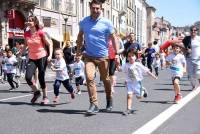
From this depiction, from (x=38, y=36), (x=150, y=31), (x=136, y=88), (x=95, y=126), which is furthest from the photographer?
(x=150, y=31)

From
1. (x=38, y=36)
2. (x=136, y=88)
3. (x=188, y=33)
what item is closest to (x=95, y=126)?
(x=136, y=88)

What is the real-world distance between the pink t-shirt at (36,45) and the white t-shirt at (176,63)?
9.38ft

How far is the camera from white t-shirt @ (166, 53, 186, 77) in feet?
38.8

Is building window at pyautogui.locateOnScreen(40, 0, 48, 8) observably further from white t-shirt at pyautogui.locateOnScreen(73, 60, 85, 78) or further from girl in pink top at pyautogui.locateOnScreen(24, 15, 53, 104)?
girl in pink top at pyautogui.locateOnScreen(24, 15, 53, 104)

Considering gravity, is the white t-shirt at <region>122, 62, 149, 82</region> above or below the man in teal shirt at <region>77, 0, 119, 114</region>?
below

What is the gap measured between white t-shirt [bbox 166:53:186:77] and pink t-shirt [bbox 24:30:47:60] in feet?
9.38

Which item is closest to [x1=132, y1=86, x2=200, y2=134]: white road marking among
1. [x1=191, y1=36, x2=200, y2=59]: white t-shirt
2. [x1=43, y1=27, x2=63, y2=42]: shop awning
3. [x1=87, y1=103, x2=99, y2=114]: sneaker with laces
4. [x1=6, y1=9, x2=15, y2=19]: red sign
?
[x1=87, y1=103, x2=99, y2=114]: sneaker with laces

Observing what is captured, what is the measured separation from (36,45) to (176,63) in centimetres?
311

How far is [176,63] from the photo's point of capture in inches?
470

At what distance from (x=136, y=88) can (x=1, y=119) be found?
2566 mm


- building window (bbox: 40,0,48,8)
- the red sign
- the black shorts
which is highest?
building window (bbox: 40,0,48,8)

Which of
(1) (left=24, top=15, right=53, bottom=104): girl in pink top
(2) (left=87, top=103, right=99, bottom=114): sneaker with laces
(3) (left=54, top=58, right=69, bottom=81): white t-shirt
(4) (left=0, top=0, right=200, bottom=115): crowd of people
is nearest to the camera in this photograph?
(2) (left=87, top=103, right=99, bottom=114): sneaker with laces

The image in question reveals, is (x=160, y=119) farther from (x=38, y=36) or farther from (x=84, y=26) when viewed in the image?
(x=38, y=36)

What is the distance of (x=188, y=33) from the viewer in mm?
14148
